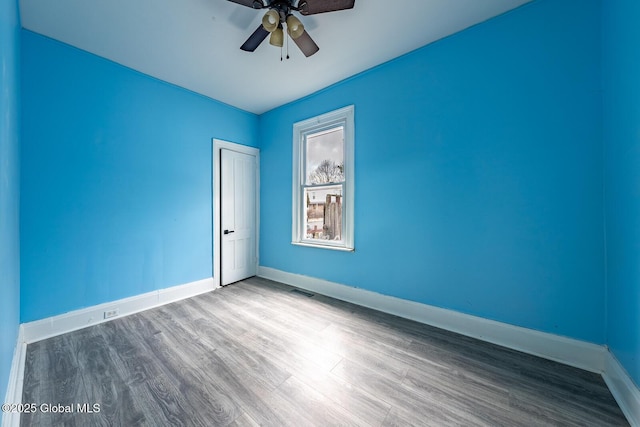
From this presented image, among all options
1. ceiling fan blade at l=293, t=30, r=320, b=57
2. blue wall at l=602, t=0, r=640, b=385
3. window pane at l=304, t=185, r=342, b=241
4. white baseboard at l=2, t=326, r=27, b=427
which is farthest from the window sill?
white baseboard at l=2, t=326, r=27, b=427

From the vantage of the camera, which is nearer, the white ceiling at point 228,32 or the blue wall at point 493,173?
the blue wall at point 493,173

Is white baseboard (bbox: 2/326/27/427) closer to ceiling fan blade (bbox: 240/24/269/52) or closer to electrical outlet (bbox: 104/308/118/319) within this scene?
electrical outlet (bbox: 104/308/118/319)

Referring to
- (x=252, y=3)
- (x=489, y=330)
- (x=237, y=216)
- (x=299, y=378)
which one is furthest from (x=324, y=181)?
(x=489, y=330)

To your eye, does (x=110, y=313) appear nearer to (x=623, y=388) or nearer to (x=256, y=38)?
(x=256, y=38)

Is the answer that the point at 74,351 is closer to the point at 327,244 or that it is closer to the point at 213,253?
the point at 213,253

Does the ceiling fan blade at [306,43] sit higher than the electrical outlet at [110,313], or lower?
higher

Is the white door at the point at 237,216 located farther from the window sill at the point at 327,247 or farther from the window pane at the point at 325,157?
the window pane at the point at 325,157

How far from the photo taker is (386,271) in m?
2.66

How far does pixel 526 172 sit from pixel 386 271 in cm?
161

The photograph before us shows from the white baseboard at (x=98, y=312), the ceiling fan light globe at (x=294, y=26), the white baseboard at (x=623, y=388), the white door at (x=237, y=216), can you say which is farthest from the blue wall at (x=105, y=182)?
the white baseboard at (x=623, y=388)

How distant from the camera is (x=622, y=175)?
1.44m

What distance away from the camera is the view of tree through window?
3.18m

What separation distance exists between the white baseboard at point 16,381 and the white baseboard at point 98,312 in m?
0.10

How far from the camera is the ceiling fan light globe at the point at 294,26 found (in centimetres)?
168
